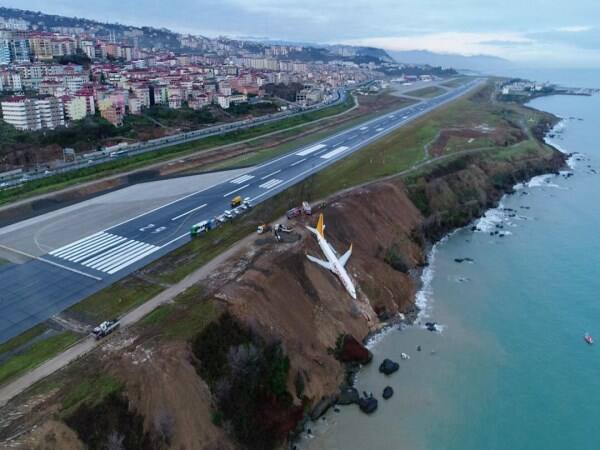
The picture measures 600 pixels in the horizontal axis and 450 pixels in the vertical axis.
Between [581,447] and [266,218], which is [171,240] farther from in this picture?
[581,447]

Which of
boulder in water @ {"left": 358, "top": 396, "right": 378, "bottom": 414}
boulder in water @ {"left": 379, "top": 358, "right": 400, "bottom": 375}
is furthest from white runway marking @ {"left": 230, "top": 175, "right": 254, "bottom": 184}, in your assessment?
boulder in water @ {"left": 358, "top": 396, "right": 378, "bottom": 414}

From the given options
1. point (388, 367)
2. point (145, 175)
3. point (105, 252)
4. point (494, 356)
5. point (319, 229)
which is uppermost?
point (145, 175)

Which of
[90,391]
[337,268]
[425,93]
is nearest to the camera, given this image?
[90,391]

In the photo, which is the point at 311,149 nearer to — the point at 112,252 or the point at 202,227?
the point at 202,227

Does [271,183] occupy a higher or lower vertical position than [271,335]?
higher

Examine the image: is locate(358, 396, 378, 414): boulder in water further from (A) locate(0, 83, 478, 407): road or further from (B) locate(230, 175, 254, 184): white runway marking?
(B) locate(230, 175, 254, 184): white runway marking

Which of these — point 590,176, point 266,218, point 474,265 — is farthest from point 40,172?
point 590,176

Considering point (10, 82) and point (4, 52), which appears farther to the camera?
point (4, 52)

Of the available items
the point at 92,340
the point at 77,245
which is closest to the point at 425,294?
the point at 92,340
